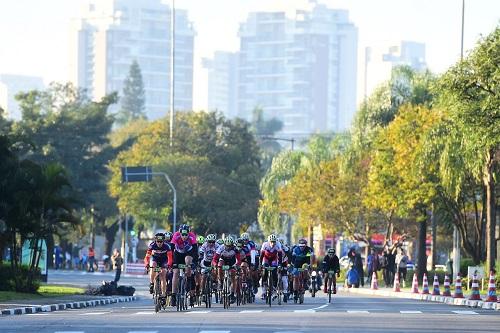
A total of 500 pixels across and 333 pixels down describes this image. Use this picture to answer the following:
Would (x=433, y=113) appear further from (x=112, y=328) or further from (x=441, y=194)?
(x=112, y=328)

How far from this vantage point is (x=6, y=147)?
4800 centimetres

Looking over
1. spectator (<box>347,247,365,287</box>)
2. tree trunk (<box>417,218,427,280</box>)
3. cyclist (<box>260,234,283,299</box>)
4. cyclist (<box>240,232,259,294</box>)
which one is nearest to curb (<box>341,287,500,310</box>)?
spectator (<box>347,247,365,287</box>)

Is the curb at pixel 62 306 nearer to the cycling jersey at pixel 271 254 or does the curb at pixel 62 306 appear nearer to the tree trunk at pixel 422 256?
the cycling jersey at pixel 271 254

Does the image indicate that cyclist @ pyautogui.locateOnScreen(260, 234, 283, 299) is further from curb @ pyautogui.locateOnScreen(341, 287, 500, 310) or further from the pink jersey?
curb @ pyautogui.locateOnScreen(341, 287, 500, 310)

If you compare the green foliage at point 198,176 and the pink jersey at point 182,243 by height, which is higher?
the green foliage at point 198,176

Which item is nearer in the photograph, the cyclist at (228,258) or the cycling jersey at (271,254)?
the cyclist at (228,258)

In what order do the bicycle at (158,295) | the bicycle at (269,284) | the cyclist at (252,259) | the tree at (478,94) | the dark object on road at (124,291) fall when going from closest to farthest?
1. the bicycle at (158,295)
2. the bicycle at (269,284)
3. the cyclist at (252,259)
4. the tree at (478,94)
5. the dark object on road at (124,291)

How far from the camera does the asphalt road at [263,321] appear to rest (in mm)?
29547

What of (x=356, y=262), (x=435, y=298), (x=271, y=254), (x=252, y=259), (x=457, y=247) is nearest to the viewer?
(x=271, y=254)

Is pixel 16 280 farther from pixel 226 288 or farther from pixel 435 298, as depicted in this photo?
pixel 435 298

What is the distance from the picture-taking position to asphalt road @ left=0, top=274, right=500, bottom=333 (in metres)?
29.5

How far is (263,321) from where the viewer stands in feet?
106

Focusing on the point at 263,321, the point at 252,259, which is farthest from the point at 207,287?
the point at 263,321

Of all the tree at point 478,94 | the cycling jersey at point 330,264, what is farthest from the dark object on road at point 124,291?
the tree at point 478,94
